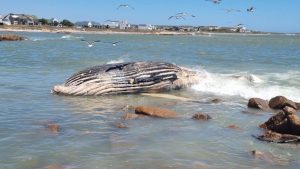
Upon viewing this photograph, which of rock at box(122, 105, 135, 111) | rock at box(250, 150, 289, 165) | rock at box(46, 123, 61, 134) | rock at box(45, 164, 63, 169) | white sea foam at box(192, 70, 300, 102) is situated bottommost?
white sea foam at box(192, 70, 300, 102)

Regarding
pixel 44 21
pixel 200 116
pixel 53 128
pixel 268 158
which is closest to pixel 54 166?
pixel 53 128

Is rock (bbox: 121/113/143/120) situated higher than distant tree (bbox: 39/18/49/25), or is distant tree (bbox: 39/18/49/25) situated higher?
rock (bbox: 121/113/143/120)

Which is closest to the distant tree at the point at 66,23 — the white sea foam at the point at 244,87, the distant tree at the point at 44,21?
the distant tree at the point at 44,21

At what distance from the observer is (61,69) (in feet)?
80.2

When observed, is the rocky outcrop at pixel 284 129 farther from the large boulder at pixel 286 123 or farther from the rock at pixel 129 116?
the rock at pixel 129 116

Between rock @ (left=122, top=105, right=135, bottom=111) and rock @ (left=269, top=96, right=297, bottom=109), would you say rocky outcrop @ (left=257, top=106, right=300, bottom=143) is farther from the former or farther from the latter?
rock @ (left=122, top=105, right=135, bottom=111)

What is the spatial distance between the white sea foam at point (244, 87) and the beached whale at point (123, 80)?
140 centimetres

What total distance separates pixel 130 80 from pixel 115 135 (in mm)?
5398

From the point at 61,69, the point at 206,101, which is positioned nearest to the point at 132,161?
the point at 206,101

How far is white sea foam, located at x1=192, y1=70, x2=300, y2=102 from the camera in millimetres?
16781

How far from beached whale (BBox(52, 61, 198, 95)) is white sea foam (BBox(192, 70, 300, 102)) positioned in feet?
4.61

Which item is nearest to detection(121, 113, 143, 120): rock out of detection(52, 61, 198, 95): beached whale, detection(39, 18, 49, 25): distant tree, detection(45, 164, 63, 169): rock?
detection(52, 61, 198, 95): beached whale

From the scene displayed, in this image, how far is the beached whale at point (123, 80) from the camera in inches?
593

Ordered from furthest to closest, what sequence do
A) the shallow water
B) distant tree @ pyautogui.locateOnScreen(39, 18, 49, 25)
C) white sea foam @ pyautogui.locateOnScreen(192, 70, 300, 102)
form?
distant tree @ pyautogui.locateOnScreen(39, 18, 49, 25), white sea foam @ pyautogui.locateOnScreen(192, 70, 300, 102), the shallow water
